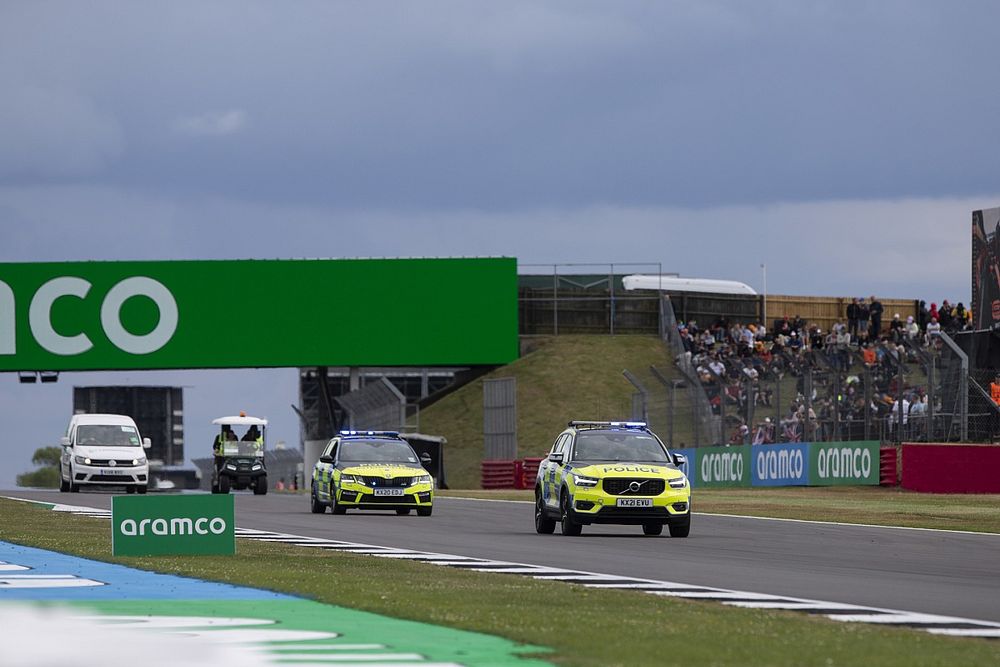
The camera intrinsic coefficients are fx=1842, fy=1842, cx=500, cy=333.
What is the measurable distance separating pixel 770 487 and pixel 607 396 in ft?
64.0

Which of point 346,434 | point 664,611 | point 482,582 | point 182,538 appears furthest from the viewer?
point 346,434

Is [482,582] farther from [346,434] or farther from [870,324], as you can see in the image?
[870,324]

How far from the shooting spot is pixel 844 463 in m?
40.3

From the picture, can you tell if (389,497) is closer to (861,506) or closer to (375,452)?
(375,452)

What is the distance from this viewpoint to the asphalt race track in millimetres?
14289

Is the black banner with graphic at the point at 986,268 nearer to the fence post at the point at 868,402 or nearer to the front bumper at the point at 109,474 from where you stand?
the fence post at the point at 868,402

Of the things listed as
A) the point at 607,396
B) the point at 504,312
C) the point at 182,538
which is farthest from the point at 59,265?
the point at 182,538

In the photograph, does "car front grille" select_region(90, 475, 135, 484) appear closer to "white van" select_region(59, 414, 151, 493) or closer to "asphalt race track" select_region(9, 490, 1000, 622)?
"white van" select_region(59, 414, 151, 493)

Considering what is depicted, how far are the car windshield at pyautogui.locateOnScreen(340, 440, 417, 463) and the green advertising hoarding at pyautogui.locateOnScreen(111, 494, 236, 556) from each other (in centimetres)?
1339

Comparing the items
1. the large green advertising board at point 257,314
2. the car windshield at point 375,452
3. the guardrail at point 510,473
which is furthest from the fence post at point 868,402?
the large green advertising board at point 257,314

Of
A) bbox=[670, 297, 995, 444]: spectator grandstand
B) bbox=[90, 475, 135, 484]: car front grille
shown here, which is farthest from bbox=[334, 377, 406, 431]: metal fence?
bbox=[90, 475, 135, 484]: car front grille

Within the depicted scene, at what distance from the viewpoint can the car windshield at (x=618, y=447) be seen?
23297 millimetres

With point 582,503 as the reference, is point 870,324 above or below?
above

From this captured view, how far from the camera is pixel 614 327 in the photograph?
67875mm
